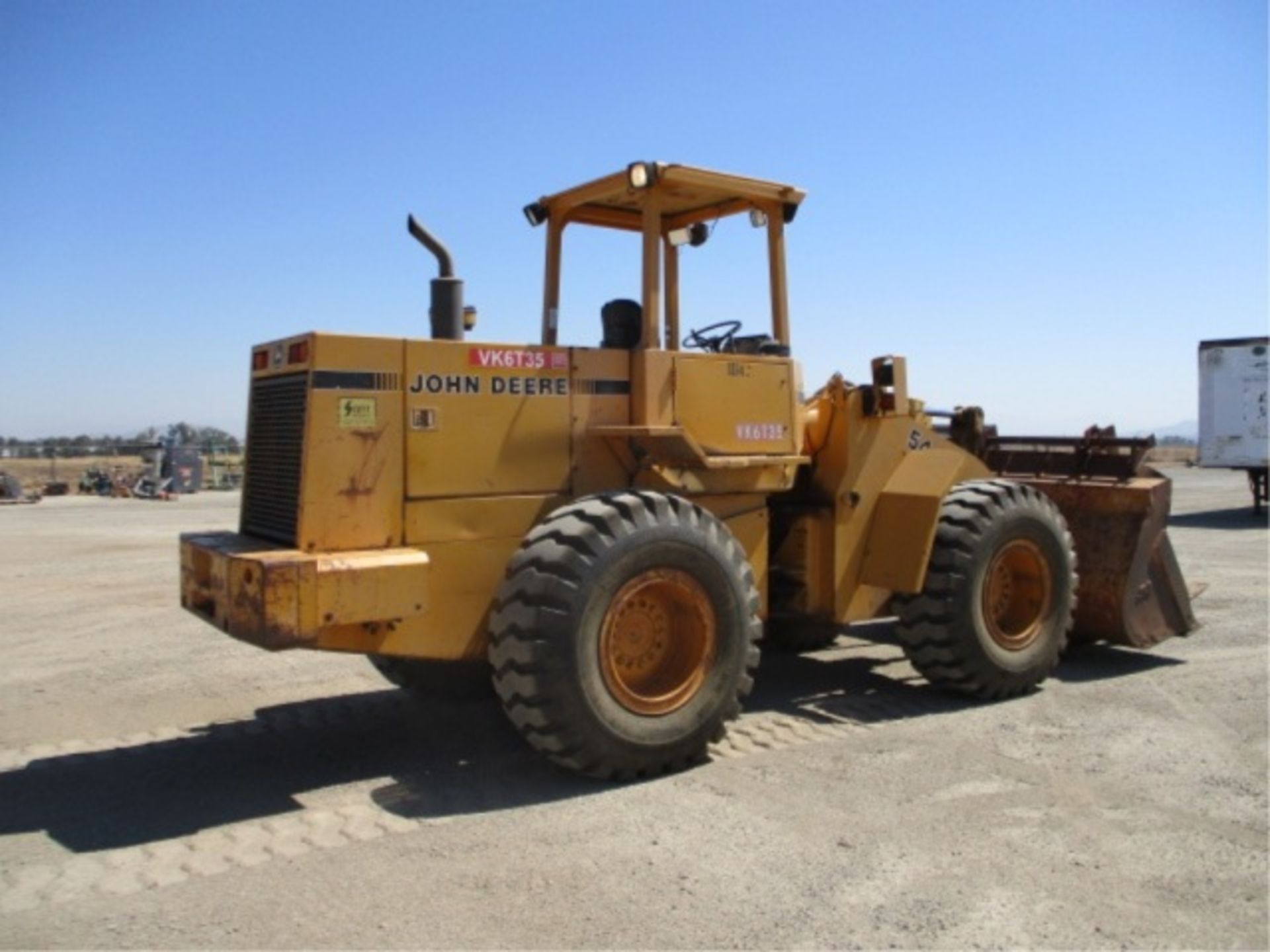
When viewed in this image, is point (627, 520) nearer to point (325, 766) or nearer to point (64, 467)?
point (325, 766)

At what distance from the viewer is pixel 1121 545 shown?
7.89 meters

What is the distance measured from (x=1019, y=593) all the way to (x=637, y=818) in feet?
12.5

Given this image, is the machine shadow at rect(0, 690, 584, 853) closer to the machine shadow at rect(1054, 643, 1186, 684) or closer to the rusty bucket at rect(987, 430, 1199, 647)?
the machine shadow at rect(1054, 643, 1186, 684)

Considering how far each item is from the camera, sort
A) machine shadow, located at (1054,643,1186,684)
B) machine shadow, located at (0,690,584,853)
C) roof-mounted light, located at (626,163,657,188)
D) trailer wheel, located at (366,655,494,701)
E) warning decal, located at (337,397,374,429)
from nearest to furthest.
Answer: machine shadow, located at (0,690,584,853) → warning decal, located at (337,397,374,429) → roof-mounted light, located at (626,163,657,188) → trailer wheel, located at (366,655,494,701) → machine shadow, located at (1054,643,1186,684)

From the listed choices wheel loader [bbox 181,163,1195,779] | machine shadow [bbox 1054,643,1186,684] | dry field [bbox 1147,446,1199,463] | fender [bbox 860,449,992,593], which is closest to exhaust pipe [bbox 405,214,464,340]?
wheel loader [bbox 181,163,1195,779]

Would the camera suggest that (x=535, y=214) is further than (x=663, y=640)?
Yes

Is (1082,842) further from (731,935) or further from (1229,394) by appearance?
(1229,394)

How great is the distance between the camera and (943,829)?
15.2ft

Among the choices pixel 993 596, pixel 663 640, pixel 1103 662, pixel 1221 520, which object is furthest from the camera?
pixel 1221 520

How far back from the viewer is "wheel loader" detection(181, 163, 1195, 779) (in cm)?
509

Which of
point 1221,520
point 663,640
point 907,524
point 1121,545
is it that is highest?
point 907,524

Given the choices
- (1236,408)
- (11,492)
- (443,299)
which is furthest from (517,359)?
(11,492)

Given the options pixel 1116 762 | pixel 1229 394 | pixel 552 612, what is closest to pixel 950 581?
pixel 1116 762

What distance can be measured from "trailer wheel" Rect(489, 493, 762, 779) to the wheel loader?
13 millimetres
